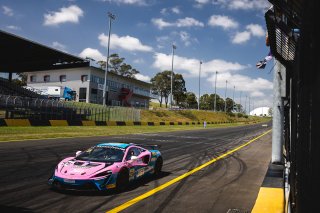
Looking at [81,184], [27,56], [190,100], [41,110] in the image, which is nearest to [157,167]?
[81,184]

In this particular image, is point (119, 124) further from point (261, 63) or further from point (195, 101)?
point (195, 101)

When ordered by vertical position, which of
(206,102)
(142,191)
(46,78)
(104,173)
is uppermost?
(206,102)

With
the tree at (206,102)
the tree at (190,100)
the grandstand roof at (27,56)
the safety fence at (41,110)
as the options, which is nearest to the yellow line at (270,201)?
the safety fence at (41,110)

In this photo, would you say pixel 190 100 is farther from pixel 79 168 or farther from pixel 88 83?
pixel 79 168

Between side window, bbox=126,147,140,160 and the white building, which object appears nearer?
side window, bbox=126,147,140,160

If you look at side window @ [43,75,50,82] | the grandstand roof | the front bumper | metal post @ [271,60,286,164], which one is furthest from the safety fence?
side window @ [43,75,50,82]

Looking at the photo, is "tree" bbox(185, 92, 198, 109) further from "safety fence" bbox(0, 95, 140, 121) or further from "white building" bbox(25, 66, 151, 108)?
"safety fence" bbox(0, 95, 140, 121)

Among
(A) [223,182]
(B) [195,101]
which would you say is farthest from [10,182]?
(B) [195,101]

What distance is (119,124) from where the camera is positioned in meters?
40.5

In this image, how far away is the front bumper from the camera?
795 cm

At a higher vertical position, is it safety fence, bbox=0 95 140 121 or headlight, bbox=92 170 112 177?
safety fence, bbox=0 95 140 121

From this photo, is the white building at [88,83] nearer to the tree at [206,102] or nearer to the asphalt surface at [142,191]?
the asphalt surface at [142,191]

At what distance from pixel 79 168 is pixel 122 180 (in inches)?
46.1

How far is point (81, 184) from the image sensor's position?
7.95 m
